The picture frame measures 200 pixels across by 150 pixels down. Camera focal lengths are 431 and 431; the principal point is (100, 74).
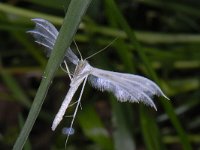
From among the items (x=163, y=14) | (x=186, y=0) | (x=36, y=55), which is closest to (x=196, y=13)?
(x=186, y=0)

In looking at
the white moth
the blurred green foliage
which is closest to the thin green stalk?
the white moth

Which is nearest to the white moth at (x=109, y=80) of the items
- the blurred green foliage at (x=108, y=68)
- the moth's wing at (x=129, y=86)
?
the moth's wing at (x=129, y=86)

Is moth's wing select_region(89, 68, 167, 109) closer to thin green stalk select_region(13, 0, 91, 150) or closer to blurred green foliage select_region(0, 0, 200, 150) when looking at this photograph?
thin green stalk select_region(13, 0, 91, 150)

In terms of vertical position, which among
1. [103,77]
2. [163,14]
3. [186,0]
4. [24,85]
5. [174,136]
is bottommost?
[24,85]

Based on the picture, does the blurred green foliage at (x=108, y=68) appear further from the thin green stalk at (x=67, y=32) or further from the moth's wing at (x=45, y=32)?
the thin green stalk at (x=67, y=32)

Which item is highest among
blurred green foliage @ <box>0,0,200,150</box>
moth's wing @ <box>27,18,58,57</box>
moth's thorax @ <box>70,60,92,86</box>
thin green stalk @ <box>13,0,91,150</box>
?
thin green stalk @ <box>13,0,91,150</box>

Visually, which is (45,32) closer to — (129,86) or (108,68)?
(129,86)

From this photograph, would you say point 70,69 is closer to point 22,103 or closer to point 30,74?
point 22,103
